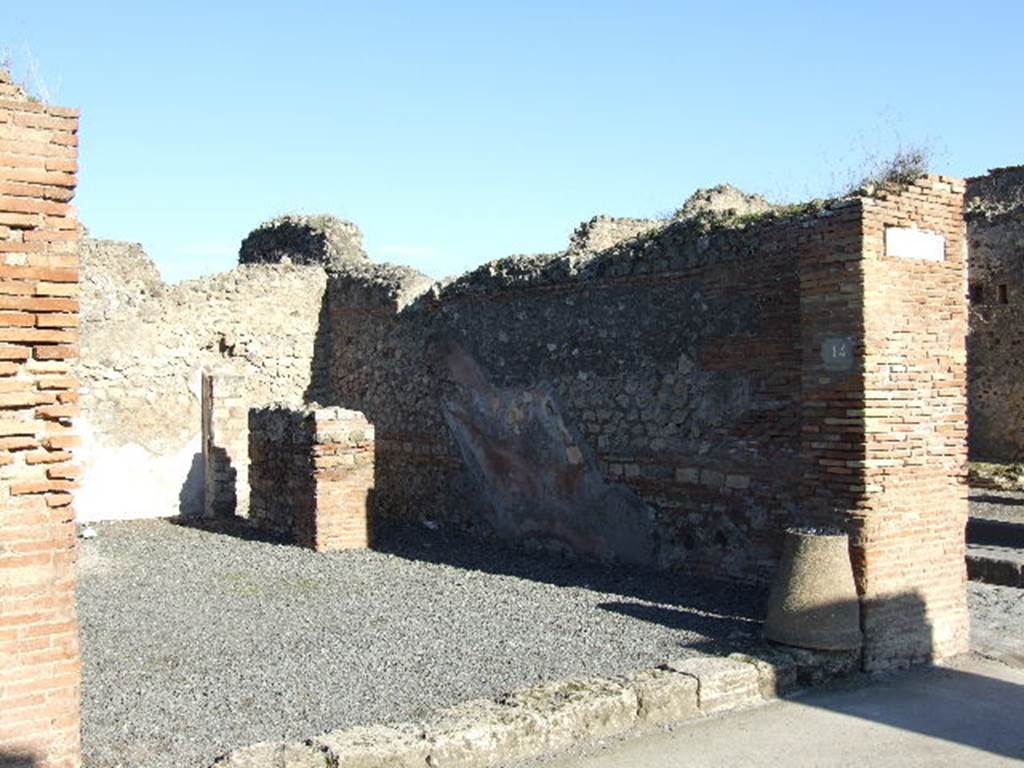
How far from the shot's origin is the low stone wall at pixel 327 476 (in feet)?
32.4

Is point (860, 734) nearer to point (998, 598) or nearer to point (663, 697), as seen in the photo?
point (663, 697)

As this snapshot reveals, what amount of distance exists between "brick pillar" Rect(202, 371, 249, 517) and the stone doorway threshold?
7.93 meters

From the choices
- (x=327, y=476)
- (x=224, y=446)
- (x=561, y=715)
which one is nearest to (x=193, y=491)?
(x=224, y=446)

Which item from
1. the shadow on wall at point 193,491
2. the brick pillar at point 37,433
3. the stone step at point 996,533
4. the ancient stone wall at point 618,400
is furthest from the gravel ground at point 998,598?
the shadow on wall at point 193,491

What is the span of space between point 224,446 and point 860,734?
916 cm

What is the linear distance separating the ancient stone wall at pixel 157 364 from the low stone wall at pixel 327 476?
2.60 metres

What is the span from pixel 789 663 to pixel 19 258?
14.5ft

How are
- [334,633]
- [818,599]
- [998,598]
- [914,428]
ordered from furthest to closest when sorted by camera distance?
[998,598]
[334,633]
[914,428]
[818,599]

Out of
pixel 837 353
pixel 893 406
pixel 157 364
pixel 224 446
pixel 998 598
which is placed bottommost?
pixel 998 598

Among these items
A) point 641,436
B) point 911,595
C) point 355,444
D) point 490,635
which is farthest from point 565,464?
point 911,595

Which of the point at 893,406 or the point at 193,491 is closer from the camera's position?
the point at 893,406

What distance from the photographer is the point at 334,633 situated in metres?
6.75

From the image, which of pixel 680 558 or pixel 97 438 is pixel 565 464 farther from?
pixel 97 438

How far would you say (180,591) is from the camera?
8094 mm
